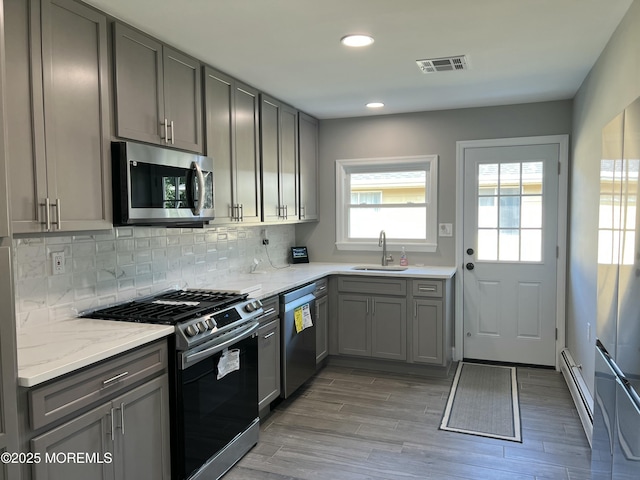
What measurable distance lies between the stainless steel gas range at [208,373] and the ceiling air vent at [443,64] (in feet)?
6.19

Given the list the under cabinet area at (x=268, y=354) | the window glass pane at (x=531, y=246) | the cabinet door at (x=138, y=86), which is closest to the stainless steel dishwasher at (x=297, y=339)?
the under cabinet area at (x=268, y=354)

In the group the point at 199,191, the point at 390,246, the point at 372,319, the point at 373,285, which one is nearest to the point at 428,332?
the point at 372,319

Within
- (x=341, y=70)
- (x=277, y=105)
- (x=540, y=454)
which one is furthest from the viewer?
(x=277, y=105)

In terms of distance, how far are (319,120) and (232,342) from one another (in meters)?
2.96

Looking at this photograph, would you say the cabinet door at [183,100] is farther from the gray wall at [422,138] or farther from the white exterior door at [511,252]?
the white exterior door at [511,252]

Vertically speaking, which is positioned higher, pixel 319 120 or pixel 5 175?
pixel 319 120

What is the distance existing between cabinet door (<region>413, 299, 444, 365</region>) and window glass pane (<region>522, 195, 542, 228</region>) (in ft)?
3.71

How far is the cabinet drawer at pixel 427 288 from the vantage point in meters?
4.02

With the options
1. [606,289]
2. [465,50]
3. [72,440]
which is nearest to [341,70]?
[465,50]

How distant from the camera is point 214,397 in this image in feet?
8.20

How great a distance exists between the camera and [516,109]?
4262 mm

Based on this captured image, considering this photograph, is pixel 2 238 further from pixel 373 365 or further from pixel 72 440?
pixel 373 365

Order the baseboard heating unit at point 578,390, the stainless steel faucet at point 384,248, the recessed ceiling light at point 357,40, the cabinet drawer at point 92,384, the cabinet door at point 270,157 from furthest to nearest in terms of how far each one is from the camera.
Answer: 1. the stainless steel faucet at point 384,248
2. the cabinet door at point 270,157
3. the baseboard heating unit at point 578,390
4. the recessed ceiling light at point 357,40
5. the cabinet drawer at point 92,384

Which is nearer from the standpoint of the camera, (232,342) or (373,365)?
(232,342)
